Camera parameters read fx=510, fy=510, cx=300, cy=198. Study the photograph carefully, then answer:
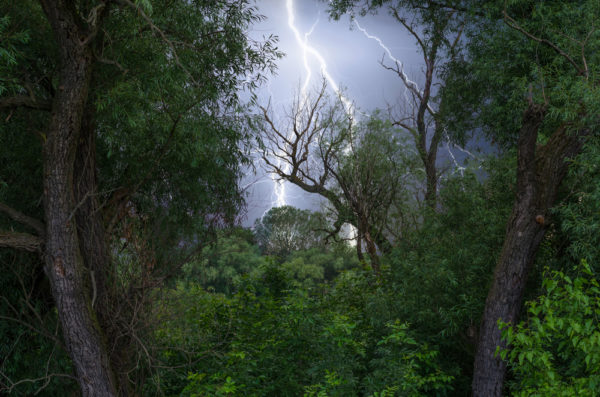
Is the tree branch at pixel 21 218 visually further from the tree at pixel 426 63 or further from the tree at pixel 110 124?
the tree at pixel 426 63

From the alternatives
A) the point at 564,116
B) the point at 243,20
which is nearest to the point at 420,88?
the point at 243,20

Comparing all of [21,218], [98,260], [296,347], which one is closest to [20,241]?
[21,218]

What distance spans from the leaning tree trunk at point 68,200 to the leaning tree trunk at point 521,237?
4.20m

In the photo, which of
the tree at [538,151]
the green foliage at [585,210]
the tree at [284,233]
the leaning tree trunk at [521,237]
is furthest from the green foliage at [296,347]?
the tree at [284,233]

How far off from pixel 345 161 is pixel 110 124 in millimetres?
7219

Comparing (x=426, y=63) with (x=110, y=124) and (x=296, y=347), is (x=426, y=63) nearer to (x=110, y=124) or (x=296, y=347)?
(x=296, y=347)

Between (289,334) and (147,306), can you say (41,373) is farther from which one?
(289,334)

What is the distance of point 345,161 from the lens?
1238 centimetres

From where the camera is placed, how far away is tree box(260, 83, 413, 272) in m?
11.8

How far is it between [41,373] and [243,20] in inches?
204

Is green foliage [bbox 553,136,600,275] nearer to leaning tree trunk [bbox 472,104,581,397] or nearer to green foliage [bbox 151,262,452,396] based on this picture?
leaning tree trunk [bbox 472,104,581,397]

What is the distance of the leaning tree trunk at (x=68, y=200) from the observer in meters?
5.17

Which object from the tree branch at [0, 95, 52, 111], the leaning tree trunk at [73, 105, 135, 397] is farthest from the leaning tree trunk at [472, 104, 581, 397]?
the tree branch at [0, 95, 52, 111]

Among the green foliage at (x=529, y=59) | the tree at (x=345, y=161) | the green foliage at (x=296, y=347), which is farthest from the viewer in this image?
the tree at (x=345, y=161)
